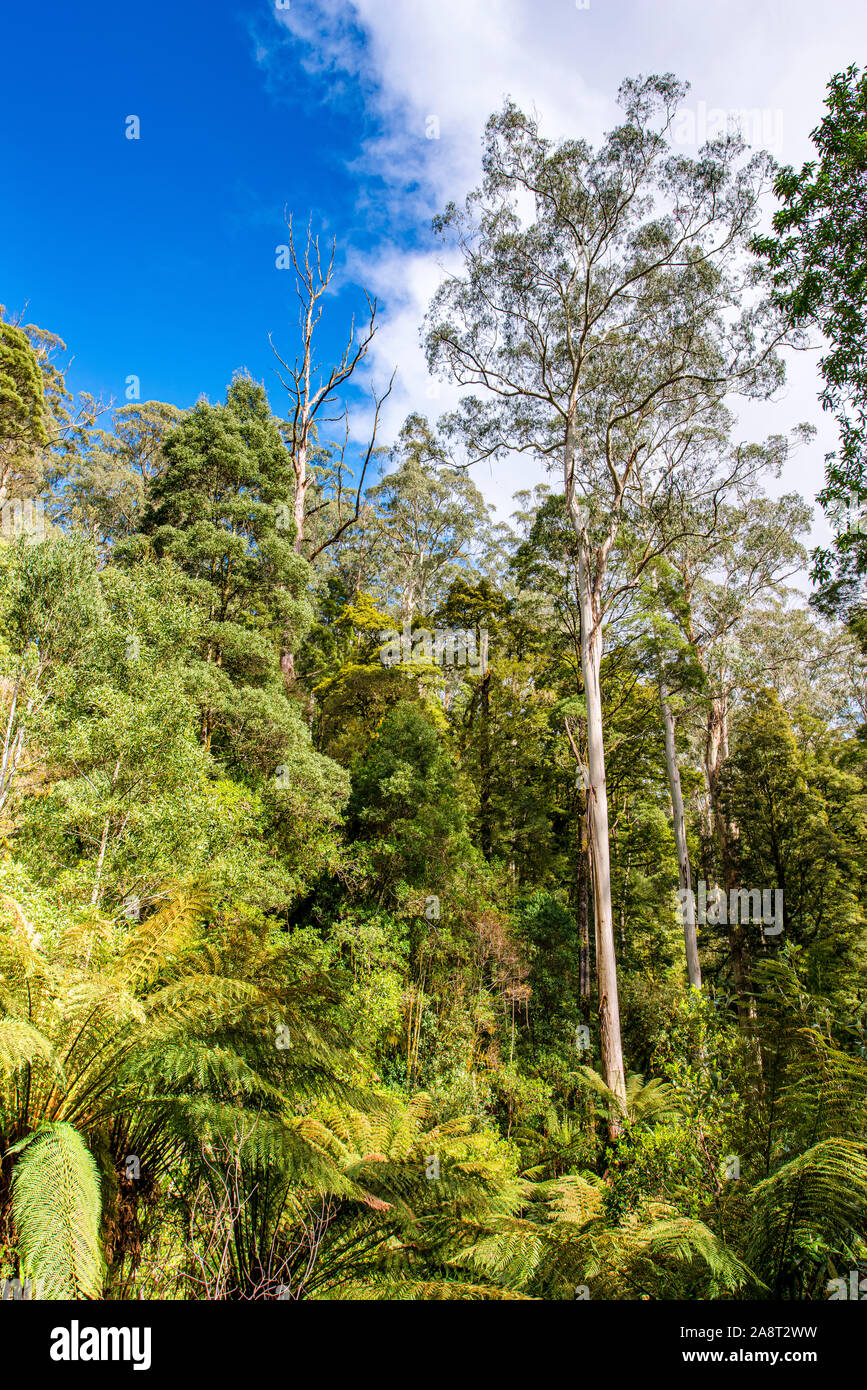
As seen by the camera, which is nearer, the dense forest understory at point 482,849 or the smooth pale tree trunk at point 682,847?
the dense forest understory at point 482,849

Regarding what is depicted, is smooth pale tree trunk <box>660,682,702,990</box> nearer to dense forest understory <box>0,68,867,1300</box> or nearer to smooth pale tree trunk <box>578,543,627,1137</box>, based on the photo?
dense forest understory <box>0,68,867,1300</box>

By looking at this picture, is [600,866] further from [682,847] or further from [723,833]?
[723,833]

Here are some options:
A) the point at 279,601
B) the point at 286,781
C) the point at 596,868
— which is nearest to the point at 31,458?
the point at 279,601

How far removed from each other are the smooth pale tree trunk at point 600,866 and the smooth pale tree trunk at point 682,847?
11.8ft

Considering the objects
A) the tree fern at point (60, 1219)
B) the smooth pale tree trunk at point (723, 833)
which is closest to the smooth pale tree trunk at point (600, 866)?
the smooth pale tree trunk at point (723, 833)

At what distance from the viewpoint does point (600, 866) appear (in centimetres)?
930

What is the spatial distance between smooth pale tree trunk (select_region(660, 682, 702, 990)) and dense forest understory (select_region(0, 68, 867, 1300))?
0.08 m

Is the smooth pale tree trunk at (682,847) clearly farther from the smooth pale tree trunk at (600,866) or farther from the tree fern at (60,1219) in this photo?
the tree fern at (60,1219)

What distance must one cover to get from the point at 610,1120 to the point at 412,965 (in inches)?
160

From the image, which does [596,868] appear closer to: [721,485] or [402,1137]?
[402,1137]

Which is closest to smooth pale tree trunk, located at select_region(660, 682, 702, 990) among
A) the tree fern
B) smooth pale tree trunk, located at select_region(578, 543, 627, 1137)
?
smooth pale tree trunk, located at select_region(578, 543, 627, 1137)

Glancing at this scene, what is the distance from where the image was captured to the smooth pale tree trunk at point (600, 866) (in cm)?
856

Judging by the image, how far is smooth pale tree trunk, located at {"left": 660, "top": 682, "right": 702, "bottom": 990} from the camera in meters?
12.5
